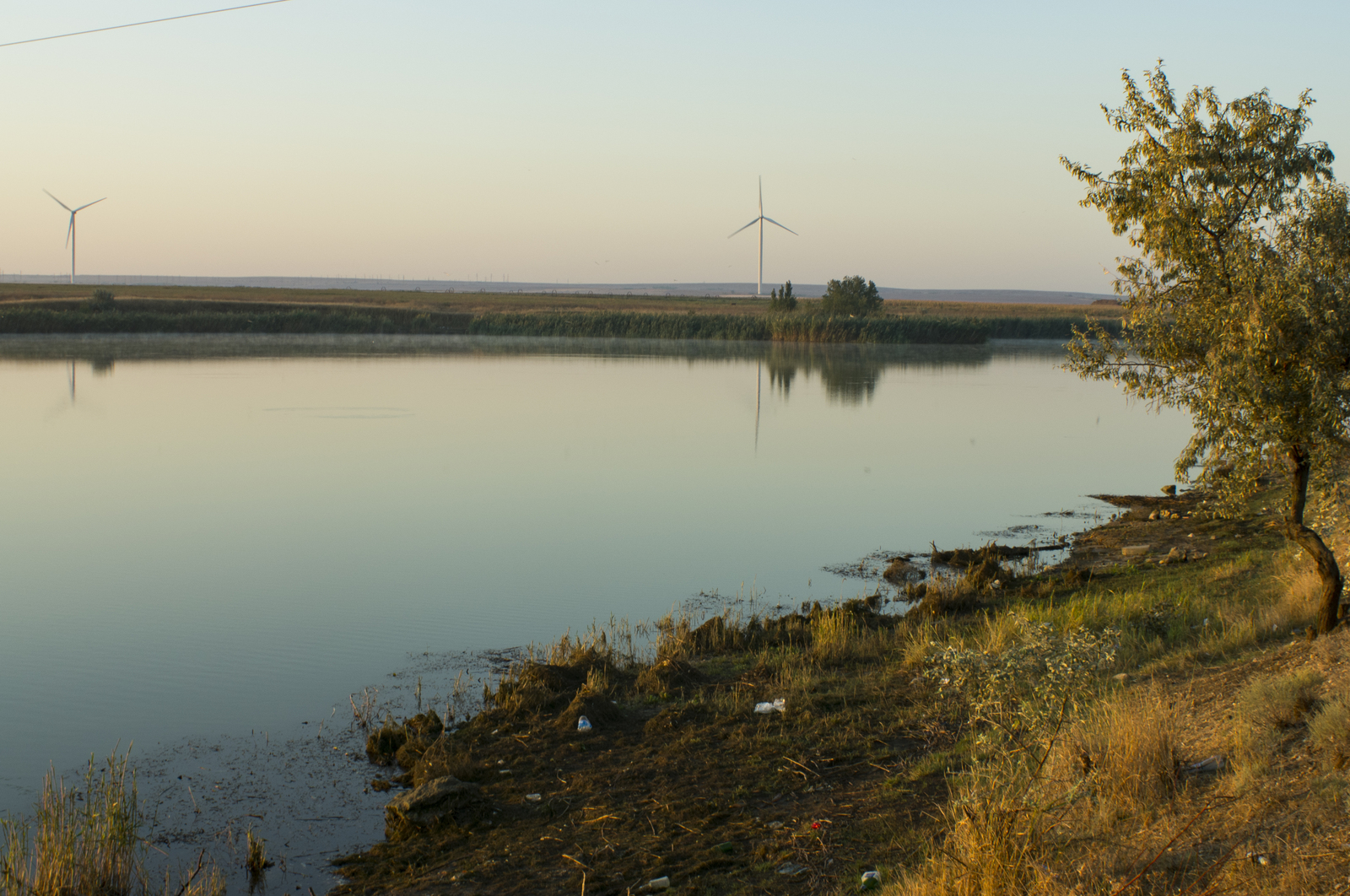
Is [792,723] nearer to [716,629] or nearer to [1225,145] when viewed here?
[716,629]

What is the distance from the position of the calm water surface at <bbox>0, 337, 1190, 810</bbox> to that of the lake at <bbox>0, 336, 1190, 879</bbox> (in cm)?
5

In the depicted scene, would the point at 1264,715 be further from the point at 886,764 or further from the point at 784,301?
the point at 784,301

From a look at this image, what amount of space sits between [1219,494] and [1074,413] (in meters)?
22.4

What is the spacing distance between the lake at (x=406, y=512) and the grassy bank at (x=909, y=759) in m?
1.46

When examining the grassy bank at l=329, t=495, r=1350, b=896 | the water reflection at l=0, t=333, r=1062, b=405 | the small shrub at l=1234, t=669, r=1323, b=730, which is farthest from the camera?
the water reflection at l=0, t=333, r=1062, b=405

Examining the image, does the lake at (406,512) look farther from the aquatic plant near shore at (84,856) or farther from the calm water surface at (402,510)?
the aquatic plant near shore at (84,856)

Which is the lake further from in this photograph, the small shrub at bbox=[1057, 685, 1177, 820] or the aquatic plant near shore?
the small shrub at bbox=[1057, 685, 1177, 820]

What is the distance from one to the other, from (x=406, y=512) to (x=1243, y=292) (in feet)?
33.0

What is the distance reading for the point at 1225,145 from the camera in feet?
22.3

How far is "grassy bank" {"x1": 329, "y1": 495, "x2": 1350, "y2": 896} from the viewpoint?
3.88 metres

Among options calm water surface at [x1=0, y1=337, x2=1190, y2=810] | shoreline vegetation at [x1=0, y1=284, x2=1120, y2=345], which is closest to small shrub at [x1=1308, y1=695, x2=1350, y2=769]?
calm water surface at [x1=0, y1=337, x2=1190, y2=810]

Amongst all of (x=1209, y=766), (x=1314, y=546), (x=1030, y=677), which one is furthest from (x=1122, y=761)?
(x=1314, y=546)

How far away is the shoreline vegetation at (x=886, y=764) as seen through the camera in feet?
12.8

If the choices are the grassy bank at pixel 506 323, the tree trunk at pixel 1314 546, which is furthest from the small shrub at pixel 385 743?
the grassy bank at pixel 506 323
